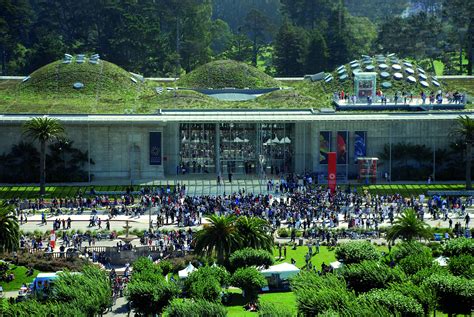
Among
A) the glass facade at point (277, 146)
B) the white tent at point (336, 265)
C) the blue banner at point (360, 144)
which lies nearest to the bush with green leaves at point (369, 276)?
the white tent at point (336, 265)

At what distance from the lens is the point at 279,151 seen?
Result: 356 ft

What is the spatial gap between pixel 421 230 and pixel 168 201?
26050 millimetres

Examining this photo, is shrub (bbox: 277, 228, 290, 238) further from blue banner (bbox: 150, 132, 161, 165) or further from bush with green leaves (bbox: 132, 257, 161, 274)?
blue banner (bbox: 150, 132, 161, 165)

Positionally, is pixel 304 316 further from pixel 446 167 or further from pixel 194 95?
pixel 194 95

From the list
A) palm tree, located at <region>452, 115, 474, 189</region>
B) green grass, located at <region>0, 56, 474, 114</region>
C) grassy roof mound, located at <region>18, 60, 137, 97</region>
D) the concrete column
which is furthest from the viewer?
grassy roof mound, located at <region>18, 60, 137, 97</region>

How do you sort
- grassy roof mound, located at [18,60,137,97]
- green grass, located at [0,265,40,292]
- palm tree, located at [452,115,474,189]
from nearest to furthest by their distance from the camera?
green grass, located at [0,265,40,292] < palm tree, located at [452,115,474,189] < grassy roof mound, located at [18,60,137,97]

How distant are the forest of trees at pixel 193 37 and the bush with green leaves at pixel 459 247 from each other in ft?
269

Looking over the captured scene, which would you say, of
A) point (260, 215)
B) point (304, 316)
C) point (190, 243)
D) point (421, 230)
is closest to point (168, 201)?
point (260, 215)

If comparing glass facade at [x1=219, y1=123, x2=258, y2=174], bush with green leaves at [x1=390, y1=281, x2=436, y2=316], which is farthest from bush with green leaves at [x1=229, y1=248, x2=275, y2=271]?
glass facade at [x1=219, y1=123, x2=258, y2=174]

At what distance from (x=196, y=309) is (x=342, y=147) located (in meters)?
51.9

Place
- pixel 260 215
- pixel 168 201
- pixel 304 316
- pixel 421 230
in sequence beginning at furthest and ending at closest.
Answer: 1. pixel 168 201
2. pixel 260 215
3. pixel 421 230
4. pixel 304 316

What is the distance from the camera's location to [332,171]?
312 feet

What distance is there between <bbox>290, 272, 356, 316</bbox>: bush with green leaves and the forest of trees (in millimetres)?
95586

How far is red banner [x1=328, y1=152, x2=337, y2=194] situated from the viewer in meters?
94.8
